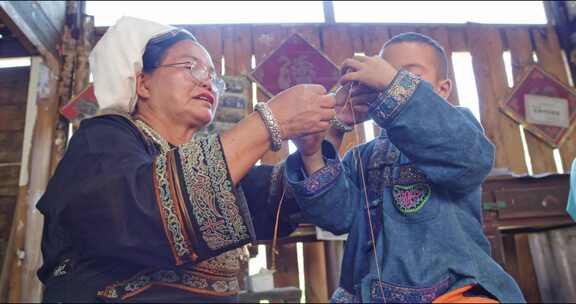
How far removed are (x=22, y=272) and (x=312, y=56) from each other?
2.71 meters

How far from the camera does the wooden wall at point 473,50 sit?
3820mm

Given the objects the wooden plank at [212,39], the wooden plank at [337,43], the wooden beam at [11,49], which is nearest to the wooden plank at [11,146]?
the wooden beam at [11,49]

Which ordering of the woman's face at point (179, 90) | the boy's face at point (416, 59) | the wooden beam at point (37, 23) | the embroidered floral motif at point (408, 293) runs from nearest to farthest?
1. the embroidered floral motif at point (408, 293)
2. the woman's face at point (179, 90)
3. the boy's face at point (416, 59)
4. the wooden beam at point (37, 23)

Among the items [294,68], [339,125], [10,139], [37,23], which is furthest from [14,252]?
[339,125]

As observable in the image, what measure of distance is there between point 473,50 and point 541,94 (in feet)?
2.37

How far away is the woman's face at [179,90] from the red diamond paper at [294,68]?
2329 millimetres

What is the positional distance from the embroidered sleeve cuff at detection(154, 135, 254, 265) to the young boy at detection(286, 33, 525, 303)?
424 mm

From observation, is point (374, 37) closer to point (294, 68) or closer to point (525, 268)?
point (294, 68)

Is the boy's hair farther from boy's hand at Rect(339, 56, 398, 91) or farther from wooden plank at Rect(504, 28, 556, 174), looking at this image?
wooden plank at Rect(504, 28, 556, 174)

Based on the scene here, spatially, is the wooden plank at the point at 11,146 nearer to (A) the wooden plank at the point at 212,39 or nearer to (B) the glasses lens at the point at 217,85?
(A) the wooden plank at the point at 212,39

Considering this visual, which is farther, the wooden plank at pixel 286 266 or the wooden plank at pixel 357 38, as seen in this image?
the wooden plank at pixel 357 38

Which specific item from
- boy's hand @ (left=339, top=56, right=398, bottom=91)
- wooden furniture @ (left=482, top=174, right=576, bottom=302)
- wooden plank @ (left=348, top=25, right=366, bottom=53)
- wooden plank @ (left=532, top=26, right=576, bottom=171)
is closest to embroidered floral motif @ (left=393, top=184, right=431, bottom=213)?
boy's hand @ (left=339, top=56, right=398, bottom=91)

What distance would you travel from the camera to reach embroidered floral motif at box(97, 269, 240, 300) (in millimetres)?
988

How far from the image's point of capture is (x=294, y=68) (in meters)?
3.84
